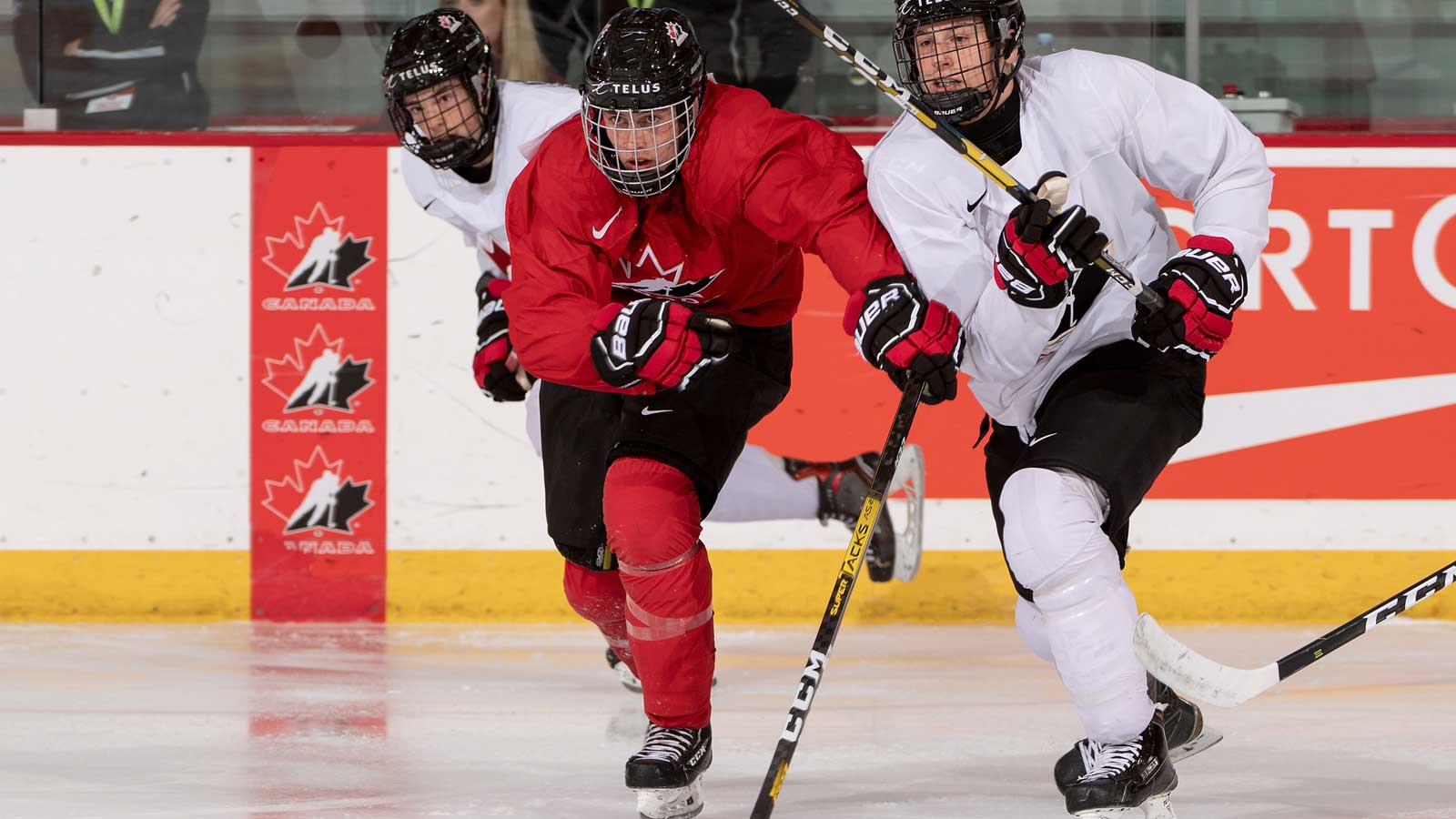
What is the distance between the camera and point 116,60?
425 cm

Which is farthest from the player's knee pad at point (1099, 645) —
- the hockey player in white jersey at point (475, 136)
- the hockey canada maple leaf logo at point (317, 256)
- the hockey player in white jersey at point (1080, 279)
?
the hockey canada maple leaf logo at point (317, 256)

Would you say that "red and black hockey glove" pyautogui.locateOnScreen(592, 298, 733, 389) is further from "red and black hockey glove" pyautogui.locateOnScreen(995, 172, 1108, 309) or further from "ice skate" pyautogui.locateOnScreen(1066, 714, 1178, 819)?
"ice skate" pyautogui.locateOnScreen(1066, 714, 1178, 819)

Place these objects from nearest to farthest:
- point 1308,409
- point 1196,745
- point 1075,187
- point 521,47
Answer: point 1075,187 → point 1196,745 → point 1308,409 → point 521,47

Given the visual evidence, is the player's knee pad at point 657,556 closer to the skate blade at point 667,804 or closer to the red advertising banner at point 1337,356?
the skate blade at point 667,804

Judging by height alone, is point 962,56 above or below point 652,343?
above

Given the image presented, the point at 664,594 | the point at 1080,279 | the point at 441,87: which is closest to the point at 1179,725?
the point at 1080,279

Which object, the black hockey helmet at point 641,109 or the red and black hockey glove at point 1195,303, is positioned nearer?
the red and black hockey glove at point 1195,303

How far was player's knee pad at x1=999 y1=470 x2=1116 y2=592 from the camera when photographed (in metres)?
2.11

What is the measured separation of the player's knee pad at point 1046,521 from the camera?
211 centimetres

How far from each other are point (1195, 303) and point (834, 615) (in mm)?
628

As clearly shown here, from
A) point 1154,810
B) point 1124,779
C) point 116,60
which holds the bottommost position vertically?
point 1154,810

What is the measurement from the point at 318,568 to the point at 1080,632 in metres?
2.47

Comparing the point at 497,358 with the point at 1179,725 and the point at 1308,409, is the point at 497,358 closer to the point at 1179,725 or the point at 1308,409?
the point at 1179,725

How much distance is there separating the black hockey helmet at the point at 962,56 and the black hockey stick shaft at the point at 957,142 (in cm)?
3
